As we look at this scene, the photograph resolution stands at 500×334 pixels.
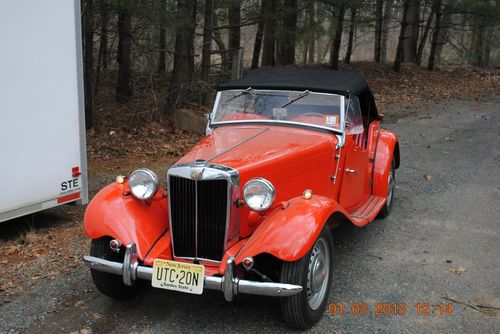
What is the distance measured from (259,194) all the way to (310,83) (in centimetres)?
204

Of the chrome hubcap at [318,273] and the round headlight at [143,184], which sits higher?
the round headlight at [143,184]

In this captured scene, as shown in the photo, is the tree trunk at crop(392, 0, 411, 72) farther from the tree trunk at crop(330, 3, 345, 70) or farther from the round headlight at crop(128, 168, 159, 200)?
the round headlight at crop(128, 168, 159, 200)

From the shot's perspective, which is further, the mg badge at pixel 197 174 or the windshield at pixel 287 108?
the windshield at pixel 287 108

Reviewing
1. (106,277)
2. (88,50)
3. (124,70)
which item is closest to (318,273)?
(106,277)

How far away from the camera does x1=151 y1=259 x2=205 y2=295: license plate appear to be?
370 cm

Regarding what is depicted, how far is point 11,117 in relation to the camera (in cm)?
553

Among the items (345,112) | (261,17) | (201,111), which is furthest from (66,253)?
(261,17)

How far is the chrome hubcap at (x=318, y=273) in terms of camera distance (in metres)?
4.01

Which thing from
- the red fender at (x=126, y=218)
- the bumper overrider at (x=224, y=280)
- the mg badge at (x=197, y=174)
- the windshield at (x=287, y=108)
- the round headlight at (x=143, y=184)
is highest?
the windshield at (x=287, y=108)

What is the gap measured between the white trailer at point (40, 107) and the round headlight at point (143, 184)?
2.05 meters

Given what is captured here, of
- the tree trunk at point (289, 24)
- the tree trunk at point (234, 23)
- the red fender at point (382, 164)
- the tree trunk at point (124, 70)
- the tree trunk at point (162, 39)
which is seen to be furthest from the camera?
the tree trunk at point (289, 24)

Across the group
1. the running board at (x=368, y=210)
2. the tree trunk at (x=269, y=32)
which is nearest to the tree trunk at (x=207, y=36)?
the tree trunk at (x=269, y=32)
